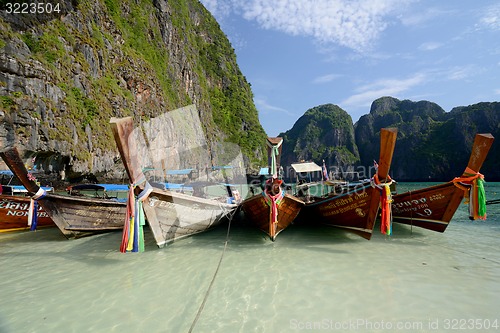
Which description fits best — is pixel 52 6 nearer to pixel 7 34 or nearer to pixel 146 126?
pixel 7 34

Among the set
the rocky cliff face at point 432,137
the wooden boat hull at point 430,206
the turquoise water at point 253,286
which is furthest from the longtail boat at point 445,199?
the rocky cliff face at point 432,137

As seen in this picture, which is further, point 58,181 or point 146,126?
point 146,126

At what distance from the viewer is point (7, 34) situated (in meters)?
19.6

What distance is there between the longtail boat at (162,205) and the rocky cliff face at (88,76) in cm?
1926

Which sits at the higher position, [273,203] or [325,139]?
[325,139]

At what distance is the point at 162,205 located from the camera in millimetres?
6688

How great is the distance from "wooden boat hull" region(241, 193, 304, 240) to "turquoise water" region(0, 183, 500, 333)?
526mm

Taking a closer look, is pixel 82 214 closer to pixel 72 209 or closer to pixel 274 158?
pixel 72 209

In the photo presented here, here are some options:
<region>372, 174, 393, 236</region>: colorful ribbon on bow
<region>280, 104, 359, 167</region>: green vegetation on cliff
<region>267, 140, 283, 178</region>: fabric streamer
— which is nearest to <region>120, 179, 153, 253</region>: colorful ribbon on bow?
<region>267, 140, 283, 178</region>: fabric streamer

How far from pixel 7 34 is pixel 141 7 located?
87.6ft

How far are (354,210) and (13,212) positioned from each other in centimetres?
1112

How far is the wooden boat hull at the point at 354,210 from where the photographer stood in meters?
6.83

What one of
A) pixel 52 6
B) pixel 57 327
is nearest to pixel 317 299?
pixel 57 327

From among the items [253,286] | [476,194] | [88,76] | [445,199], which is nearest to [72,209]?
[253,286]
